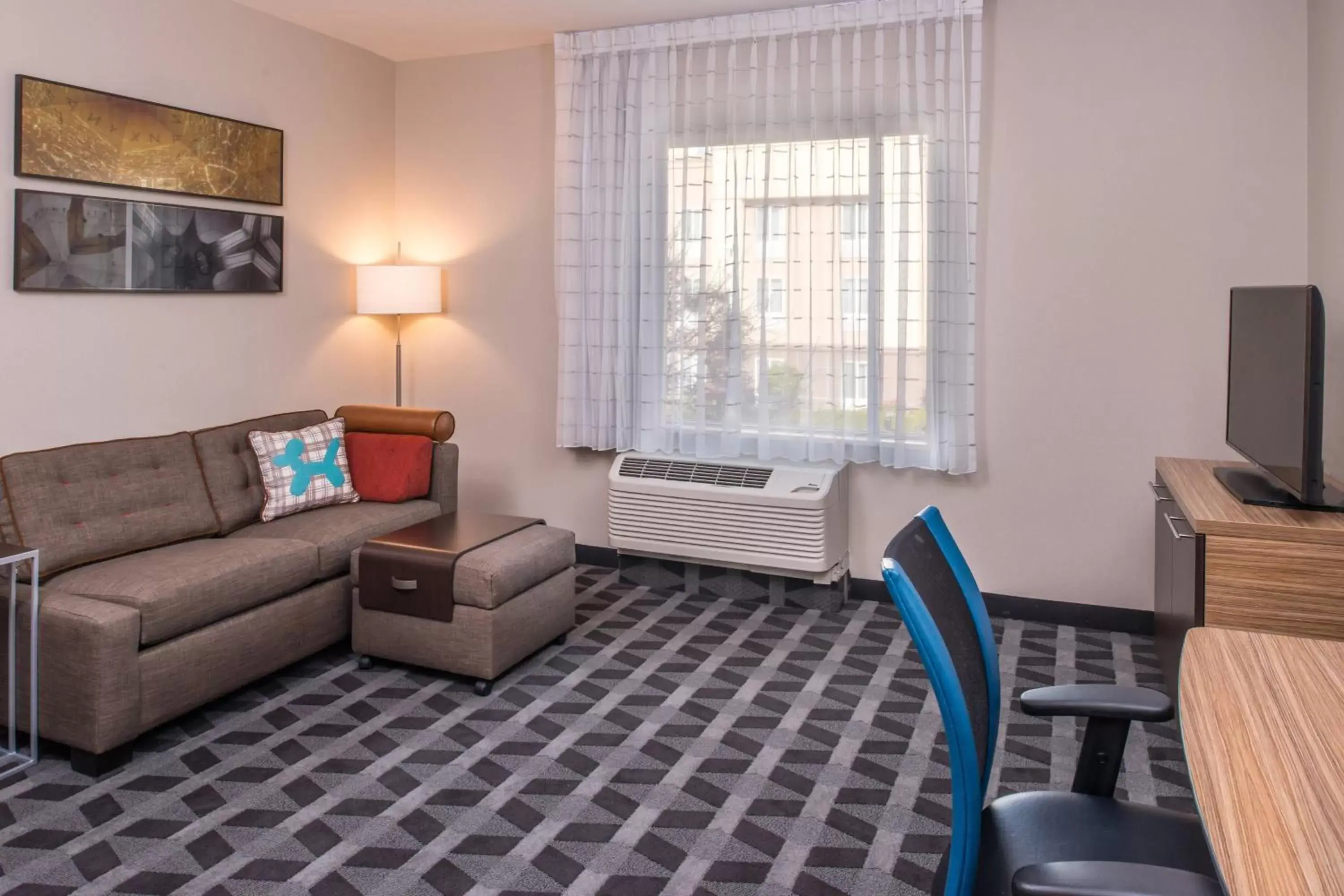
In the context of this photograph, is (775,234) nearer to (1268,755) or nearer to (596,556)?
(596,556)

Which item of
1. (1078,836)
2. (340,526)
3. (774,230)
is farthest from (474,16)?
(1078,836)

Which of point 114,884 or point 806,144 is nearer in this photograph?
point 114,884

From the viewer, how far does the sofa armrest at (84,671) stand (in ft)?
8.91

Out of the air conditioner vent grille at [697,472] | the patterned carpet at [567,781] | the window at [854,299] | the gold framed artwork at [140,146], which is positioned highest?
the gold framed artwork at [140,146]

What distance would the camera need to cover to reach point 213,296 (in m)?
4.31

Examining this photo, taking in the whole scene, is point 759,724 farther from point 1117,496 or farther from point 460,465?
point 460,465

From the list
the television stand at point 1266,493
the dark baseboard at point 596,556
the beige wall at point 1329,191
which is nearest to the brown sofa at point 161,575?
the dark baseboard at point 596,556

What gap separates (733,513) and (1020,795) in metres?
2.83

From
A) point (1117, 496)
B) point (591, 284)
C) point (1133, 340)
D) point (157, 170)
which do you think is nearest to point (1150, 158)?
point (1133, 340)

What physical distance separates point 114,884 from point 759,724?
184 cm

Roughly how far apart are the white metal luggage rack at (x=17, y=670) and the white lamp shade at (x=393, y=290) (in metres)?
2.37

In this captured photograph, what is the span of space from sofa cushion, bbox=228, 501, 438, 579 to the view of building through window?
139cm

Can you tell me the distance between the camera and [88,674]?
107 inches

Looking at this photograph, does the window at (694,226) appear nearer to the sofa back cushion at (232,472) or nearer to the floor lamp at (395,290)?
the floor lamp at (395,290)
